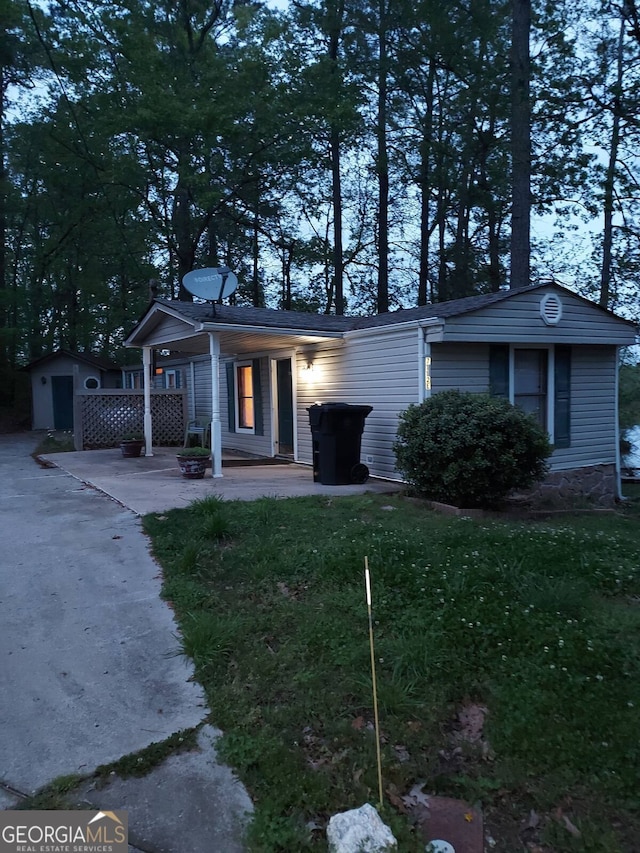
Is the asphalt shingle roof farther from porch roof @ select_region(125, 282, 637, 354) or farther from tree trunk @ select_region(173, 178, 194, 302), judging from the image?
tree trunk @ select_region(173, 178, 194, 302)

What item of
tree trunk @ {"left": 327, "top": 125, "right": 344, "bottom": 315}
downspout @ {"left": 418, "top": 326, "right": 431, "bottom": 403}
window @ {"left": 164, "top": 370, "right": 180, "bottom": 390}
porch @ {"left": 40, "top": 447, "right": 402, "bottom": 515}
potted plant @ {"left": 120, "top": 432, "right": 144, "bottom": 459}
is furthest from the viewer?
tree trunk @ {"left": 327, "top": 125, "right": 344, "bottom": 315}

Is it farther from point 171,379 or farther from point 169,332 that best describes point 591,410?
point 171,379

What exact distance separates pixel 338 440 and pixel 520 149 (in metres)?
8.60

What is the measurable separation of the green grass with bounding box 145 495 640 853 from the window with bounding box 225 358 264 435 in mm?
7888

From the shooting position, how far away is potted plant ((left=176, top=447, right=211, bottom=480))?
912cm

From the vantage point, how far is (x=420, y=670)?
3.25m

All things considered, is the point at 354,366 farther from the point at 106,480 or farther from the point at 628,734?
the point at 628,734

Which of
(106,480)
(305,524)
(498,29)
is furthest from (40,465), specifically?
(498,29)

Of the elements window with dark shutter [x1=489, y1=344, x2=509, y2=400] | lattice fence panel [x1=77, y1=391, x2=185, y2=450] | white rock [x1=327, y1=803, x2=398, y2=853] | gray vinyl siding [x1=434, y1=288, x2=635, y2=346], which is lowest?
white rock [x1=327, y1=803, x2=398, y2=853]

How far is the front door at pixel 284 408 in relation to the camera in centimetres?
Result: 1220

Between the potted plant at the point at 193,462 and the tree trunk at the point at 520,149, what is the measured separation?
7986 mm

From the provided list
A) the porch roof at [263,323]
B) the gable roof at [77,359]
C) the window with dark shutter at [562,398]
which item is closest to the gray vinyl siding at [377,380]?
the porch roof at [263,323]

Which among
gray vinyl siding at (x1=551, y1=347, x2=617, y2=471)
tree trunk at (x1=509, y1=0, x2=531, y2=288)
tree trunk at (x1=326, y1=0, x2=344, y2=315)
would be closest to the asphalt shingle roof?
gray vinyl siding at (x1=551, y1=347, x2=617, y2=471)

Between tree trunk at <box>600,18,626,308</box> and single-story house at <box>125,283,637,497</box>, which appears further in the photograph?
tree trunk at <box>600,18,626,308</box>
